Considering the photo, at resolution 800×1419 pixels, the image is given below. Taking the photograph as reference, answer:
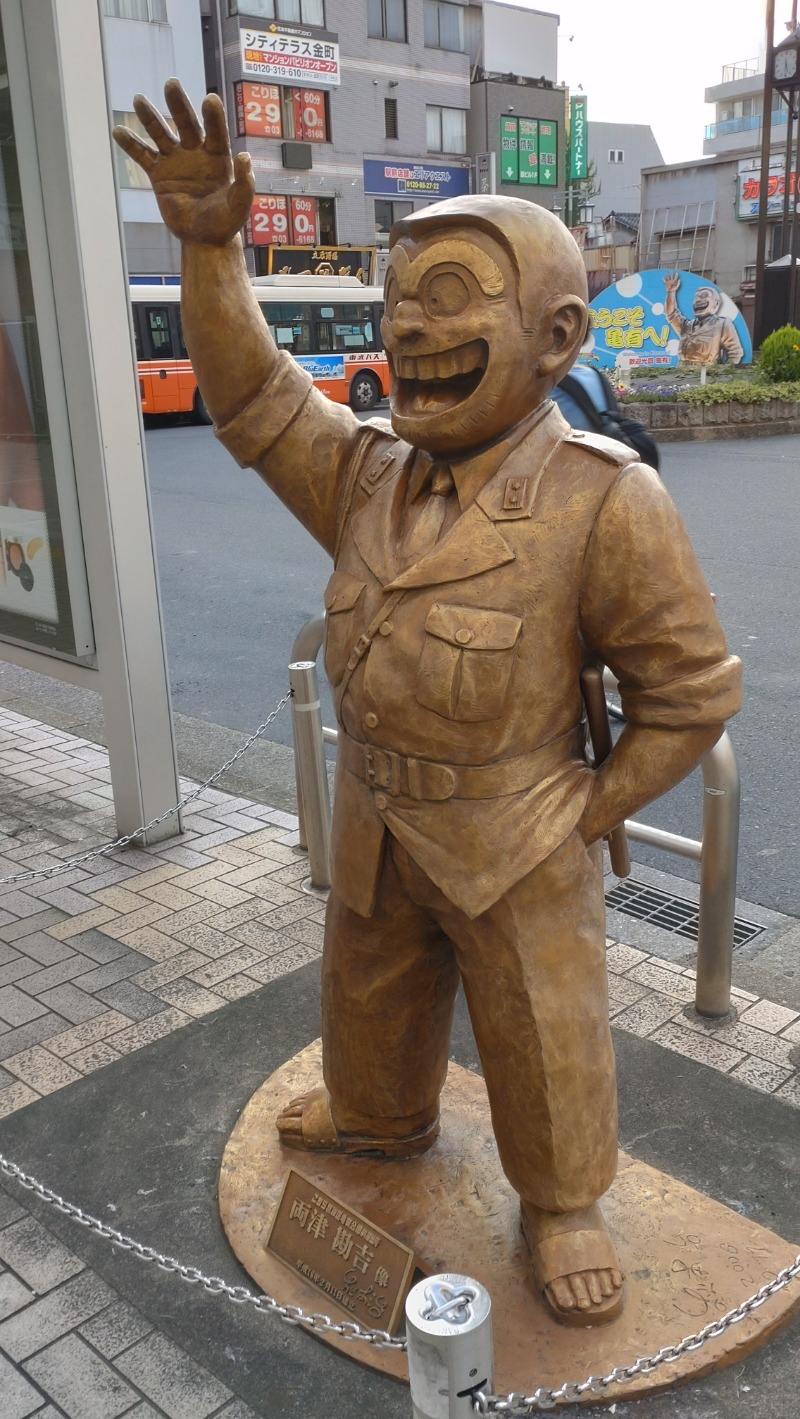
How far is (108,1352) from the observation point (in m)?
2.23

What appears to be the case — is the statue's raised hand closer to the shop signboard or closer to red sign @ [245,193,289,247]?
red sign @ [245,193,289,247]

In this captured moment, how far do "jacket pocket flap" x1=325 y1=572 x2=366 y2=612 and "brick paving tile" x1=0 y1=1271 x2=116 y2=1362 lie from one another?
1.48 m

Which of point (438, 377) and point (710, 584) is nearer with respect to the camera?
point (438, 377)

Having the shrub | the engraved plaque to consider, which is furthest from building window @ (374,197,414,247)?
the engraved plaque

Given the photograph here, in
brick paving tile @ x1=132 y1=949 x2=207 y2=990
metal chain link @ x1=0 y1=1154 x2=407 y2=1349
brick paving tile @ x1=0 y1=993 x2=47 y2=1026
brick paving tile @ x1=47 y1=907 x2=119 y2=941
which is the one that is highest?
metal chain link @ x1=0 y1=1154 x2=407 y2=1349

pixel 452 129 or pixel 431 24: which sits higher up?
pixel 431 24

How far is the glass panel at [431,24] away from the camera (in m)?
32.1

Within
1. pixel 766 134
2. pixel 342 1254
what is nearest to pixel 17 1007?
pixel 342 1254

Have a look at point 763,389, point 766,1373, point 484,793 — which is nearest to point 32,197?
point 484,793

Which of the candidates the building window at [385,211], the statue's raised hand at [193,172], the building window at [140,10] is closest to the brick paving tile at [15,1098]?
the statue's raised hand at [193,172]

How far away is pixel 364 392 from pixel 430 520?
1998 cm

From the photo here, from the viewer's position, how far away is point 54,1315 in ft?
7.63

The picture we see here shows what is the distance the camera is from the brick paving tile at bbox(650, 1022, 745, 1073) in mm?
3109

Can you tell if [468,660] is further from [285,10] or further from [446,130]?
[446,130]
